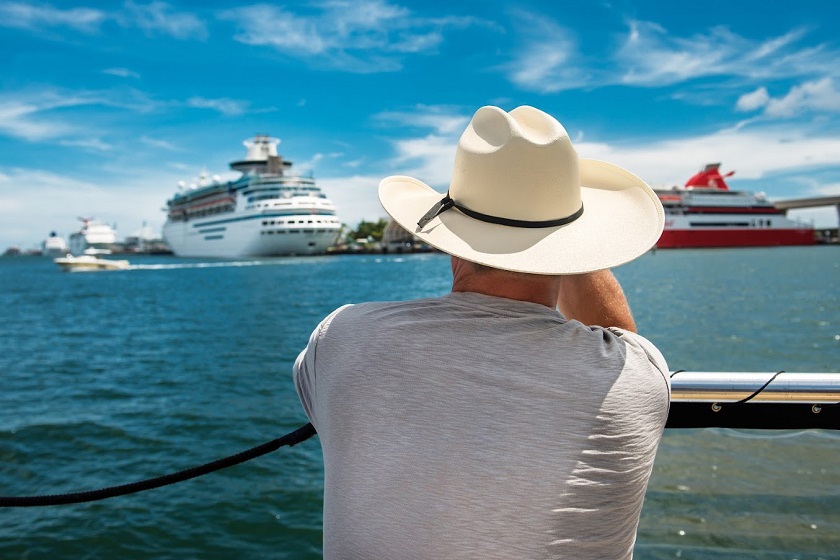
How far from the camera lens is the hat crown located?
109 cm

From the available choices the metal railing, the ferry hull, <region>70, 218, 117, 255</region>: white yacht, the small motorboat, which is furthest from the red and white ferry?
<region>70, 218, 117, 255</region>: white yacht

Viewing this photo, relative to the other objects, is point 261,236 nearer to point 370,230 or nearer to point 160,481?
point 370,230

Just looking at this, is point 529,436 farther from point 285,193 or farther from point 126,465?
point 285,193

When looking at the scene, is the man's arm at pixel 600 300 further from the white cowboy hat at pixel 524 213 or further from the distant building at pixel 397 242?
the distant building at pixel 397 242

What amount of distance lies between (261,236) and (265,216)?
7.12 ft

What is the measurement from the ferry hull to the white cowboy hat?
68.3 metres

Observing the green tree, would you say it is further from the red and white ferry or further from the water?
the water

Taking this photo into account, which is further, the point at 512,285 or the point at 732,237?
the point at 732,237

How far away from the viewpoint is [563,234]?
3.63 feet

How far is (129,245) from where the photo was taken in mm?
145000

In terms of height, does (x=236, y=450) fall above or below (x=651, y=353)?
below

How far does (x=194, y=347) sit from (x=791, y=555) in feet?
41.8

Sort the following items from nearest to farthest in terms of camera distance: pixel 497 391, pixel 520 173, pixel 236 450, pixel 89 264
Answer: pixel 497 391 < pixel 520 173 < pixel 236 450 < pixel 89 264

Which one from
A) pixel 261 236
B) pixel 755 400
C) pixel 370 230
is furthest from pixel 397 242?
pixel 755 400
